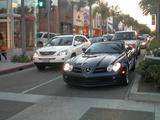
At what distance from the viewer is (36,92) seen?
10.9 metres

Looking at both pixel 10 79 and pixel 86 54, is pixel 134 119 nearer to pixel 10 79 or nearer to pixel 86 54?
pixel 86 54

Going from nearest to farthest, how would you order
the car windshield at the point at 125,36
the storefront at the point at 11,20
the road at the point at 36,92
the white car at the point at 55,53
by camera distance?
the road at the point at 36,92
the white car at the point at 55,53
the car windshield at the point at 125,36
the storefront at the point at 11,20

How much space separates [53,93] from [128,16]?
11890 cm

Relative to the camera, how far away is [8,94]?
1070cm

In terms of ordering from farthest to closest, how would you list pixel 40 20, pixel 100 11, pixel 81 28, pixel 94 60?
pixel 100 11
pixel 81 28
pixel 40 20
pixel 94 60

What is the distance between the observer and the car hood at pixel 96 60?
11.2 meters

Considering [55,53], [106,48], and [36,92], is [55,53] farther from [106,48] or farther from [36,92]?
[36,92]

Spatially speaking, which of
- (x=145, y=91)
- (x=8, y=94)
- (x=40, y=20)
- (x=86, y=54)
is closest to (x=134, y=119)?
(x=145, y=91)

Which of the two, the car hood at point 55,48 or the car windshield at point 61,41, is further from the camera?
the car windshield at point 61,41

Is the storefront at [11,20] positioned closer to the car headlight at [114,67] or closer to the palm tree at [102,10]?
the car headlight at [114,67]

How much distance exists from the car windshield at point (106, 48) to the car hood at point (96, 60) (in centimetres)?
86

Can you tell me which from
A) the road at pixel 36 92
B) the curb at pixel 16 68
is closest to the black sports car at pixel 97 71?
the road at pixel 36 92

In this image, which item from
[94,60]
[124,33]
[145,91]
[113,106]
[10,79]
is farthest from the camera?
[124,33]

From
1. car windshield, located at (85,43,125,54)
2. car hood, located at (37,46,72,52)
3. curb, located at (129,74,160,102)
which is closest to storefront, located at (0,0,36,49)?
car hood, located at (37,46,72,52)
